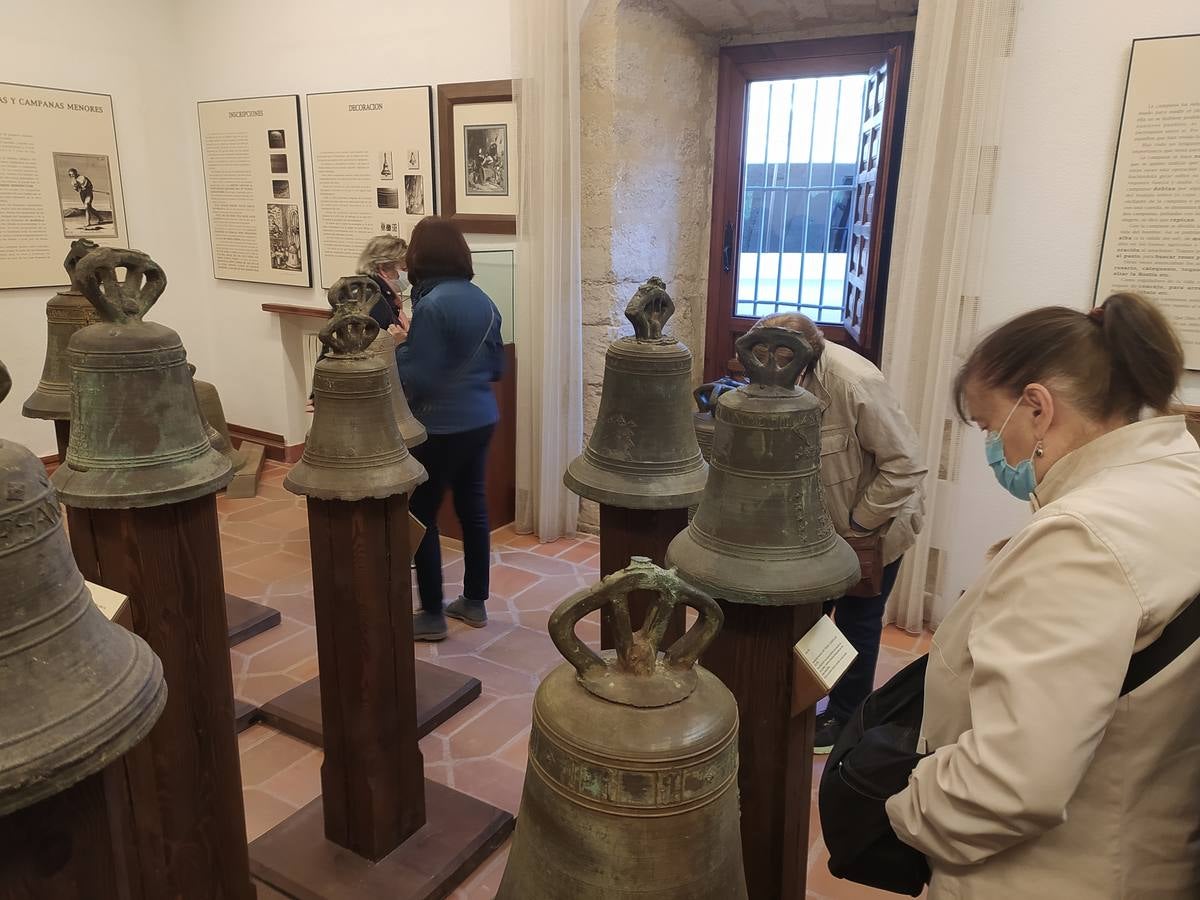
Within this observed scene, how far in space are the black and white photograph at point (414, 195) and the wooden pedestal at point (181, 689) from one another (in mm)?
3918

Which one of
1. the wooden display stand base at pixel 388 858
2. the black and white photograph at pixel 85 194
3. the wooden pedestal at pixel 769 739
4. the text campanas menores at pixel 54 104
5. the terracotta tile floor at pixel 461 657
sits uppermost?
the text campanas menores at pixel 54 104

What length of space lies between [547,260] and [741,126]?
1.56 m

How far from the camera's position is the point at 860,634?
129 inches

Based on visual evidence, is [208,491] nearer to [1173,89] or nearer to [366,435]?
[366,435]

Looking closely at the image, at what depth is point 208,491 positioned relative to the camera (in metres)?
2.12

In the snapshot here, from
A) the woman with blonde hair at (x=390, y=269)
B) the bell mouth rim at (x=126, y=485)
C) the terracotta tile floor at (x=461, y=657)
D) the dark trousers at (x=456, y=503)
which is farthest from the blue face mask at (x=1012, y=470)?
the woman with blonde hair at (x=390, y=269)

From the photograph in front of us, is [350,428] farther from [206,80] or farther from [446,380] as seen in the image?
[206,80]

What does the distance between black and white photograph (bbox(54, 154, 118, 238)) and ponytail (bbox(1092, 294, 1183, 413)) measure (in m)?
6.89

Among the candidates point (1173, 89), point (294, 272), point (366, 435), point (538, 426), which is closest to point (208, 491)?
point (366, 435)

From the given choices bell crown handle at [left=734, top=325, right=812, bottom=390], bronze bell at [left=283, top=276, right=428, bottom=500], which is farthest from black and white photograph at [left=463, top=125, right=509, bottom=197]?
bell crown handle at [left=734, top=325, right=812, bottom=390]

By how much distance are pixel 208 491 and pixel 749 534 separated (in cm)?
130

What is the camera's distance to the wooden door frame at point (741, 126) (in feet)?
15.8

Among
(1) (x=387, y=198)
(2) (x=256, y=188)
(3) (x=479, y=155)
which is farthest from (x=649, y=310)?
(2) (x=256, y=188)

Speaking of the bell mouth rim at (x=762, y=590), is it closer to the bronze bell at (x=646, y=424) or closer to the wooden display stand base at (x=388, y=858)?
the bronze bell at (x=646, y=424)
